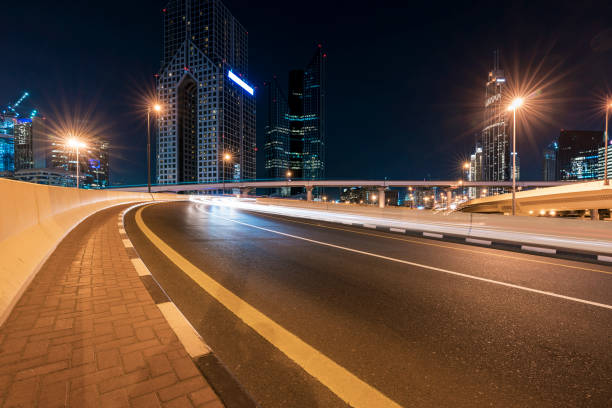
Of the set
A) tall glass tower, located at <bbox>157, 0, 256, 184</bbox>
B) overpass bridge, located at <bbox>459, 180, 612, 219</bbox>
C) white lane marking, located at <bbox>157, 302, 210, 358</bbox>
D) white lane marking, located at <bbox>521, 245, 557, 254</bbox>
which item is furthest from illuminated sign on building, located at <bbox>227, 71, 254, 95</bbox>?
white lane marking, located at <bbox>157, 302, 210, 358</bbox>

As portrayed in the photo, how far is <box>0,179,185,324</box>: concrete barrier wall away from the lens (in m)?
3.26

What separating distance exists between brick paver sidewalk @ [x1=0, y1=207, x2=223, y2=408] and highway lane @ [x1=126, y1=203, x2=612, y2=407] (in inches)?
14.3

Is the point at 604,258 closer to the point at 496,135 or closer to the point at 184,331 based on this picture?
the point at 184,331

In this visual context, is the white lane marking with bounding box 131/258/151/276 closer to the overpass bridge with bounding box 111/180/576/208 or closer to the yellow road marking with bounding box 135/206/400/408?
the yellow road marking with bounding box 135/206/400/408

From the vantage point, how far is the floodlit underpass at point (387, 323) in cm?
194

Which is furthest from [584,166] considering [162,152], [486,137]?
[162,152]

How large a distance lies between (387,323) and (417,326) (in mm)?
316

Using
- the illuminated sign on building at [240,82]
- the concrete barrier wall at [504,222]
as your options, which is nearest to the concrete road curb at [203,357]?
the concrete barrier wall at [504,222]

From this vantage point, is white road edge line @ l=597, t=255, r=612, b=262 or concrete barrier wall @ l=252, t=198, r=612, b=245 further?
concrete barrier wall @ l=252, t=198, r=612, b=245

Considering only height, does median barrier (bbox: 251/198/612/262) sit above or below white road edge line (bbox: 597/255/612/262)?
above

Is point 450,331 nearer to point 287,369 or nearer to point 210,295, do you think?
point 287,369

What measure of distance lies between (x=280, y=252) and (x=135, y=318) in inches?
145

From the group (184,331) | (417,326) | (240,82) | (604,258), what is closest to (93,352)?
(184,331)

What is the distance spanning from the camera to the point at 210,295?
356cm
